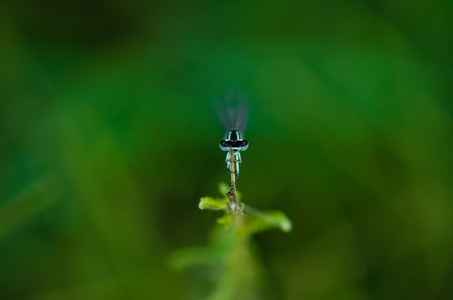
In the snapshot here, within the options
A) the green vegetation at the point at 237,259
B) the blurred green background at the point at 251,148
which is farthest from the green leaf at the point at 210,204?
the blurred green background at the point at 251,148

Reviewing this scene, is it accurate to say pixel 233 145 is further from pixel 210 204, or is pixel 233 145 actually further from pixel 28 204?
pixel 28 204

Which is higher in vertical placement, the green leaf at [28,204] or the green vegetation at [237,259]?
the green leaf at [28,204]

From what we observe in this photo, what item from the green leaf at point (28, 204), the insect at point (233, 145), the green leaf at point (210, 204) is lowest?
the green leaf at point (210, 204)

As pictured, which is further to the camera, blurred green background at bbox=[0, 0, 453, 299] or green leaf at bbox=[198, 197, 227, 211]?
blurred green background at bbox=[0, 0, 453, 299]

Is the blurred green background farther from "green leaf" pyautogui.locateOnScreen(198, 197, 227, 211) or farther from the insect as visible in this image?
"green leaf" pyautogui.locateOnScreen(198, 197, 227, 211)

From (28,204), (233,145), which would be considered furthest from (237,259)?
(28,204)

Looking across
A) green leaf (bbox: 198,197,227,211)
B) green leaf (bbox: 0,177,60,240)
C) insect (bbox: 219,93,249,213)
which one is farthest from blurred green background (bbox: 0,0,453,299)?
green leaf (bbox: 198,197,227,211)

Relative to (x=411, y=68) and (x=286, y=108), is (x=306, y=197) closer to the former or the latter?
(x=286, y=108)

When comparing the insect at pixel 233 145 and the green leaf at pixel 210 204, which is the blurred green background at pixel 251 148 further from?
the green leaf at pixel 210 204
